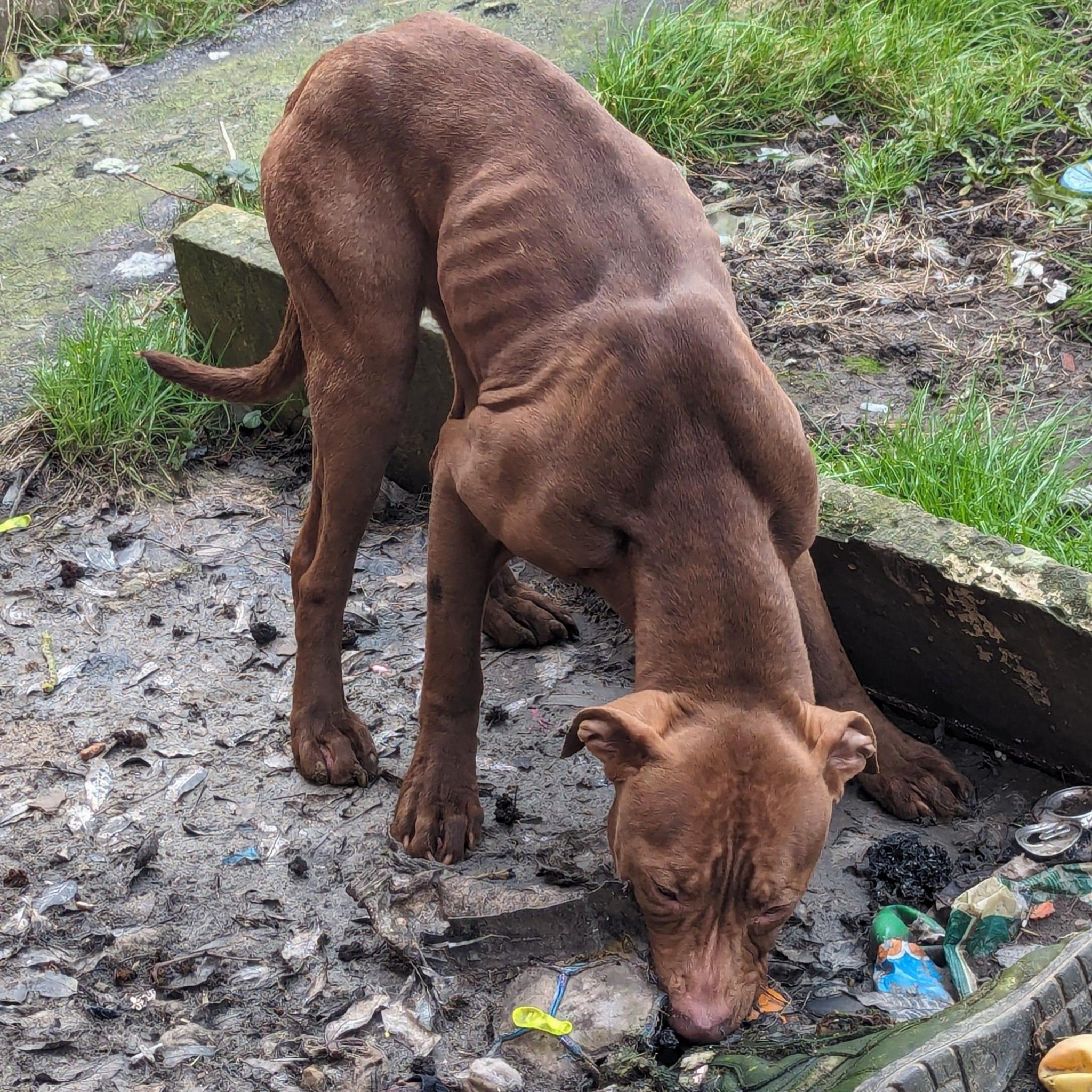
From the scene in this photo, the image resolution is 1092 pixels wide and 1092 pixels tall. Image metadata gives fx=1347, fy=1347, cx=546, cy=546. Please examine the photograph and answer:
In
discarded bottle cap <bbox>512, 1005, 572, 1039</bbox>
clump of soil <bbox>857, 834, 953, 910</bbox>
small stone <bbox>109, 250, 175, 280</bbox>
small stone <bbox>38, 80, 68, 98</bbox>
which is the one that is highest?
small stone <bbox>38, 80, 68, 98</bbox>

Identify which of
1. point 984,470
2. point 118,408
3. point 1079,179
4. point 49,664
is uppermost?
point 1079,179

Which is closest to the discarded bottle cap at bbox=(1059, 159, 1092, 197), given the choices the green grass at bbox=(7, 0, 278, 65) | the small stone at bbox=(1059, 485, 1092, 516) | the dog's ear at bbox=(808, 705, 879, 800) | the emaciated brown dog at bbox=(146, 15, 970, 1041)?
the small stone at bbox=(1059, 485, 1092, 516)

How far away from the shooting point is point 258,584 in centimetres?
491

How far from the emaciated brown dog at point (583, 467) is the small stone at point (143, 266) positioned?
2.48 metres

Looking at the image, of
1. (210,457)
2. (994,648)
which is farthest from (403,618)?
(994,648)

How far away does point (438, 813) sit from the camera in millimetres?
3723

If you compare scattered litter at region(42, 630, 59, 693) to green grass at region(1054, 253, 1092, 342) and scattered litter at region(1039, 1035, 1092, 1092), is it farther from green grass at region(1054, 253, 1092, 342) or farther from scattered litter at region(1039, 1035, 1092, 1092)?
green grass at region(1054, 253, 1092, 342)

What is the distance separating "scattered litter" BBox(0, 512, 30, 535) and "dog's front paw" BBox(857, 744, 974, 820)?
3.29 m

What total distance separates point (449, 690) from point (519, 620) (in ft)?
3.10

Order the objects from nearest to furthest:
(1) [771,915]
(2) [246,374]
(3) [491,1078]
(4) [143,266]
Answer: (1) [771,915] < (3) [491,1078] < (2) [246,374] < (4) [143,266]

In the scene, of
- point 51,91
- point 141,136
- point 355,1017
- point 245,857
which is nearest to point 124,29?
point 51,91

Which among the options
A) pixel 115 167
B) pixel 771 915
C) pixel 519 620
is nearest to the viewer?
pixel 771 915

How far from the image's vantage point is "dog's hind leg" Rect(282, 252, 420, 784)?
12.1ft

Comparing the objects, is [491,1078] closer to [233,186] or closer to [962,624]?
[962,624]
